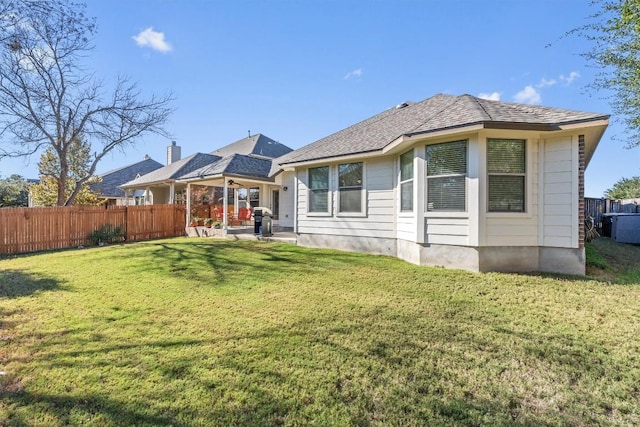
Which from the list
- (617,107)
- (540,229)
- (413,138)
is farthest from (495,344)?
(617,107)

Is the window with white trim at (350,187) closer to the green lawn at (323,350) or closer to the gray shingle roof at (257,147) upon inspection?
the green lawn at (323,350)

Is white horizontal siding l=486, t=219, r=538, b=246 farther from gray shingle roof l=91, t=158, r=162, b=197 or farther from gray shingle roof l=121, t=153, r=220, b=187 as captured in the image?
gray shingle roof l=91, t=158, r=162, b=197

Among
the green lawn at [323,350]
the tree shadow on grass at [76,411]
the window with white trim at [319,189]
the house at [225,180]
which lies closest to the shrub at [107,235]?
the house at [225,180]

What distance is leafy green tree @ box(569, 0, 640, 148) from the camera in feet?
27.6

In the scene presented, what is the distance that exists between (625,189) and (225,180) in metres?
43.9

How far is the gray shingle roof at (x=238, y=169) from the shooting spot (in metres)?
13.5

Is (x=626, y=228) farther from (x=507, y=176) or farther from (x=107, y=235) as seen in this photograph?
(x=107, y=235)

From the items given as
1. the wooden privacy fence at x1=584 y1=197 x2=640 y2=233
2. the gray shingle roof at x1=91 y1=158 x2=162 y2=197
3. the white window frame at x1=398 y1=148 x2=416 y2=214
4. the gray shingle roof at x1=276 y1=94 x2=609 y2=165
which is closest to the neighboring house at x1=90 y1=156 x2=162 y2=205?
the gray shingle roof at x1=91 y1=158 x2=162 y2=197

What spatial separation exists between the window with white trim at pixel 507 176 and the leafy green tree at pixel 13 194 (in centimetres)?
3864

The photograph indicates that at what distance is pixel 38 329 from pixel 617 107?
18.5 m

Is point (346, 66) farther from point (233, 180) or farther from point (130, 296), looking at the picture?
point (130, 296)

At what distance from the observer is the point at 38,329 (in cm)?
419

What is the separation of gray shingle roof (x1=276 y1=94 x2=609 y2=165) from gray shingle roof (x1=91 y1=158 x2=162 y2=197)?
73.4 feet

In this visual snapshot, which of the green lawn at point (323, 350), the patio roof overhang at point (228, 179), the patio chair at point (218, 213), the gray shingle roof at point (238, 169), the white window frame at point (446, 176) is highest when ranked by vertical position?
the gray shingle roof at point (238, 169)
